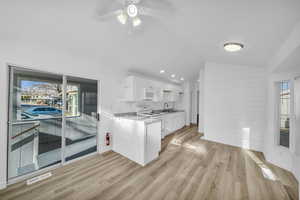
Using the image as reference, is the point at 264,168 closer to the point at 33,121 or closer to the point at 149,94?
the point at 149,94

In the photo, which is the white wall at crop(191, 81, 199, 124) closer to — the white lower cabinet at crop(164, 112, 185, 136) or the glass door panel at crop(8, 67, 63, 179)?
the white lower cabinet at crop(164, 112, 185, 136)

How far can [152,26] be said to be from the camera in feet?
7.17

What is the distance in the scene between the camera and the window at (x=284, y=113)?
8.14ft

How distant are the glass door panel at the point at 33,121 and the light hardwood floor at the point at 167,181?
0.40 m

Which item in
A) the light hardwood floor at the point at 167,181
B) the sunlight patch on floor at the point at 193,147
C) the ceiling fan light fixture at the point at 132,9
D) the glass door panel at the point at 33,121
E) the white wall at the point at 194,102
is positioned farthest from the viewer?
the white wall at the point at 194,102

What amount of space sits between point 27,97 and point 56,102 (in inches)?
17.1

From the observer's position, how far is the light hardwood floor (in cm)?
171

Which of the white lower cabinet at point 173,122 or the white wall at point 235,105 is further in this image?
the white lower cabinet at point 173,122

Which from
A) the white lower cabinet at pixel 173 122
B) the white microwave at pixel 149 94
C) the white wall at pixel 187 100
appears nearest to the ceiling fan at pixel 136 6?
the white microwave at pixel 149 94

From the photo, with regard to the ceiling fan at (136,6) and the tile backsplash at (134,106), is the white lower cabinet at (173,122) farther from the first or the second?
the ceiling fan at (136,6)

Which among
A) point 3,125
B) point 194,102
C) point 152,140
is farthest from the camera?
point 194,102

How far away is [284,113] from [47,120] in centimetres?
514

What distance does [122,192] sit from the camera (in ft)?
5.80

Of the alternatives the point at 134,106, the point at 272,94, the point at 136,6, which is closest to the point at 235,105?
the point at 272,94
